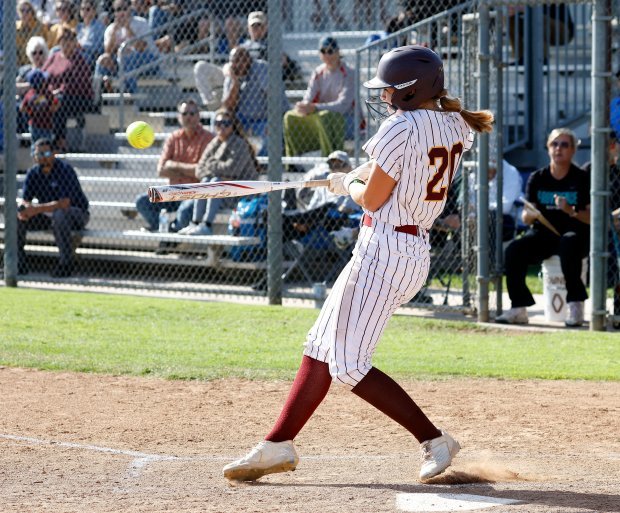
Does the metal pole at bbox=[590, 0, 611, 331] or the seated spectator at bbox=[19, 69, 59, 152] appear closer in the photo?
the metal pole at bbox=[590, 0, 611, 331]

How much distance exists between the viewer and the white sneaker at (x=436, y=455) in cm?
458

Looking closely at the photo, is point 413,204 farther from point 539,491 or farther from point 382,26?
point 382,26

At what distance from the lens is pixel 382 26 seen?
47.8ft

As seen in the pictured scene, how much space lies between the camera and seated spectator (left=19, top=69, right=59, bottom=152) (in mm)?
12984

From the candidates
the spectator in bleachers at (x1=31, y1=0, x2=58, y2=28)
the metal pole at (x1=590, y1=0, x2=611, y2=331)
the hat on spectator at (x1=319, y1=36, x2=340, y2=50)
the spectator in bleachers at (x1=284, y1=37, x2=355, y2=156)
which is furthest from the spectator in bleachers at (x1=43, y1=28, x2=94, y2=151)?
the metal pole at (x1=590, y1=0, x2=611, y2=331)

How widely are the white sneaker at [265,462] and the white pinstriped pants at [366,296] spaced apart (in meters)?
0.38

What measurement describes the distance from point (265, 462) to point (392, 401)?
562mm

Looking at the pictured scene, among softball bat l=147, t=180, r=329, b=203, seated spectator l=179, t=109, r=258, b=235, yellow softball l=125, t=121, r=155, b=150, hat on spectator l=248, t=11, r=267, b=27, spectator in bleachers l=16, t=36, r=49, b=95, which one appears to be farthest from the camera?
spectator in bleachers l=16, t=36, r=49, b=95

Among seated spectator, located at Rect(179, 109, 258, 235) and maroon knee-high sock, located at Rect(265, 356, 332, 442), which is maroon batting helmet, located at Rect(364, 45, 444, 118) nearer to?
maroon knee-high sock, located at Rect(265, 356, 332, 442)

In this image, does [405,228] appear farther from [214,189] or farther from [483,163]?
[483,163]

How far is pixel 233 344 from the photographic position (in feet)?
28.2

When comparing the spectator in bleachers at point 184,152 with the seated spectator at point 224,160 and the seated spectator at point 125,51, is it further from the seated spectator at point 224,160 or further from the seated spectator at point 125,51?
the seated spectator at point 125,51

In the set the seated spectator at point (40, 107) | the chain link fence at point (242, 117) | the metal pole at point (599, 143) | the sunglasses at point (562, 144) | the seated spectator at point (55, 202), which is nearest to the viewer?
the metal pole at point (599, 143)

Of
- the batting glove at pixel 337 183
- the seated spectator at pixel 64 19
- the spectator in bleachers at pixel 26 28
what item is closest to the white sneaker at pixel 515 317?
the batting glove at pixel 337 183
